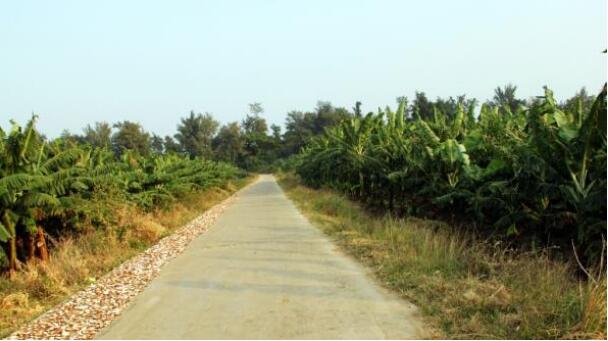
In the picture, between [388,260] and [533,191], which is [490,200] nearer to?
[533,191]

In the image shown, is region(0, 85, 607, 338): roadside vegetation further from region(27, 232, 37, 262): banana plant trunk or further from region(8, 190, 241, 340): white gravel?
region(8, 190, 241, 340): white gravel

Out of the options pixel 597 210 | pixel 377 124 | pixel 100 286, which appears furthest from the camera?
pixel 377 124

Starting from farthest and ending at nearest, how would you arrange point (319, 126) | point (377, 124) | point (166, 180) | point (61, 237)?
point (319, 126)
point (377, 124)
point (166, 180)
point (61, 237)

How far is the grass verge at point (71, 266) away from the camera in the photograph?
7.63m

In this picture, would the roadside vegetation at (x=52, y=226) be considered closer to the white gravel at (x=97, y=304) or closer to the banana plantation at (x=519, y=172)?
the white gravel at (x=97, y=304)

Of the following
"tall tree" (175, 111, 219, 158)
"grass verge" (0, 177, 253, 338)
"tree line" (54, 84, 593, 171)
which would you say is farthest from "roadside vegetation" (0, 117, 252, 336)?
"tall tree" (175, 111, 219, 158)

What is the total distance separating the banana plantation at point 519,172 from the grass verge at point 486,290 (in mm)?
625

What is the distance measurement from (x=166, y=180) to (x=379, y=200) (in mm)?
8084

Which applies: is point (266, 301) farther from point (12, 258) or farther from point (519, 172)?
point (12, 258)

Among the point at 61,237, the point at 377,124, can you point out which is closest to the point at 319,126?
the point at 377,124

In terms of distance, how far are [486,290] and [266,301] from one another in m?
2.74

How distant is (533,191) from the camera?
28.4 feet

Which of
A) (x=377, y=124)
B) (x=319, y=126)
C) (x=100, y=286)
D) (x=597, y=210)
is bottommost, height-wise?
(x=100, y=286)

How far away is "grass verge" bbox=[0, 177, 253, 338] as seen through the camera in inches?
300
